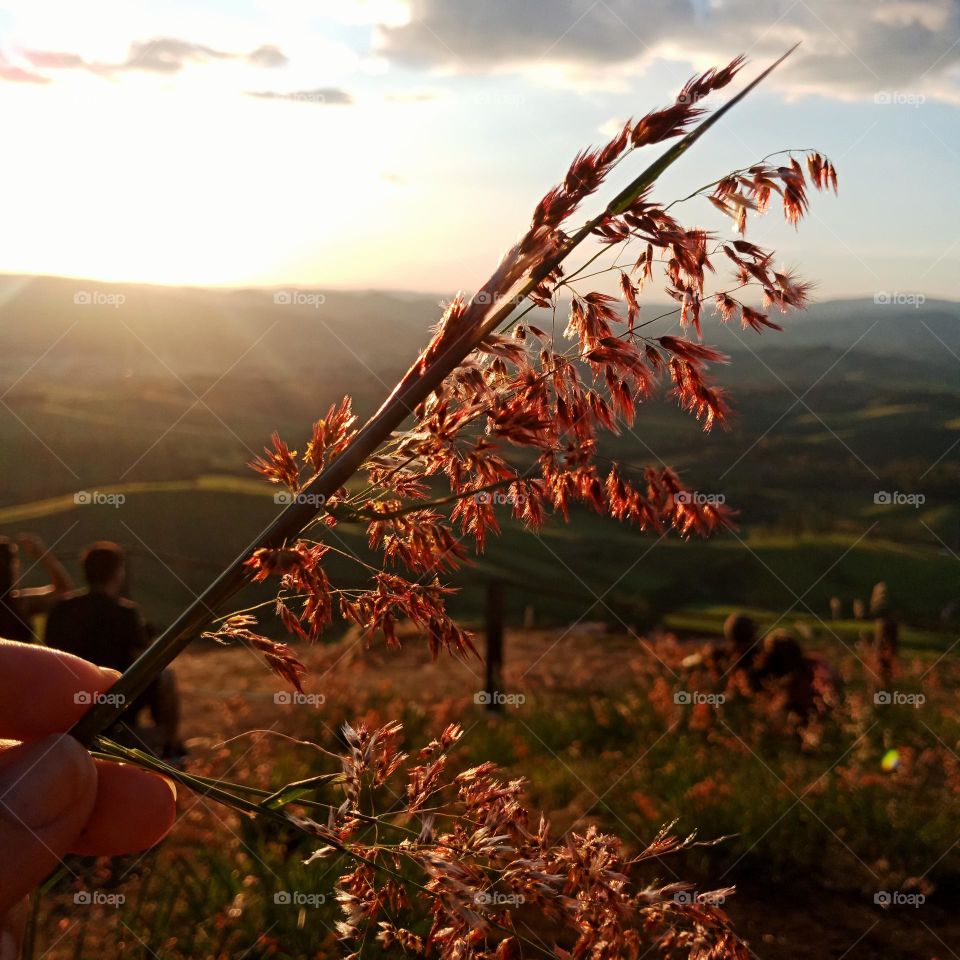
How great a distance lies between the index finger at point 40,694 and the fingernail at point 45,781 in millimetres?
171

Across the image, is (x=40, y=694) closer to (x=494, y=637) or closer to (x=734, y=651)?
(x=734, y=651)

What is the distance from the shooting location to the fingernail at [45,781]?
61.4 inches

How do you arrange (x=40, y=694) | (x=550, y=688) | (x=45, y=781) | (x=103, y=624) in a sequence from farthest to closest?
(x=550, y=688) < (x=103, y=624) < (x=40, y=694) < (x=45, y=781)

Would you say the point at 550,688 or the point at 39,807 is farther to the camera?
the point at 550,688

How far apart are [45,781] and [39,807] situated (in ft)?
0.15

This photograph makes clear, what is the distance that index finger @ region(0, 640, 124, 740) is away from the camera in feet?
5.98

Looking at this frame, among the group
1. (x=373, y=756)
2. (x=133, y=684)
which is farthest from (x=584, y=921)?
(x=133, y=684)

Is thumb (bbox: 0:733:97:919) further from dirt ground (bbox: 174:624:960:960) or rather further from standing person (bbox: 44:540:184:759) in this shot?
standing person (bbox: 44:540:184:759)

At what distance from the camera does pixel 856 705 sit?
23.3ft

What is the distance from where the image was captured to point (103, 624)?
22.3 ft

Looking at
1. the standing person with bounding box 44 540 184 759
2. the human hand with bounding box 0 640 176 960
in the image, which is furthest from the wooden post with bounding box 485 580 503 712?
the human hand with bounding box 0 640 176 960

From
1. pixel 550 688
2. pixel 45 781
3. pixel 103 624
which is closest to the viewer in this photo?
pixel 45 781

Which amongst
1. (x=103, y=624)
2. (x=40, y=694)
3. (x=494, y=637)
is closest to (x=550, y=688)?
(x=494, y=637)

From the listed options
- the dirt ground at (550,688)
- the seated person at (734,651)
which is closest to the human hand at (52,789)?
the dirt ground at (550,688)
